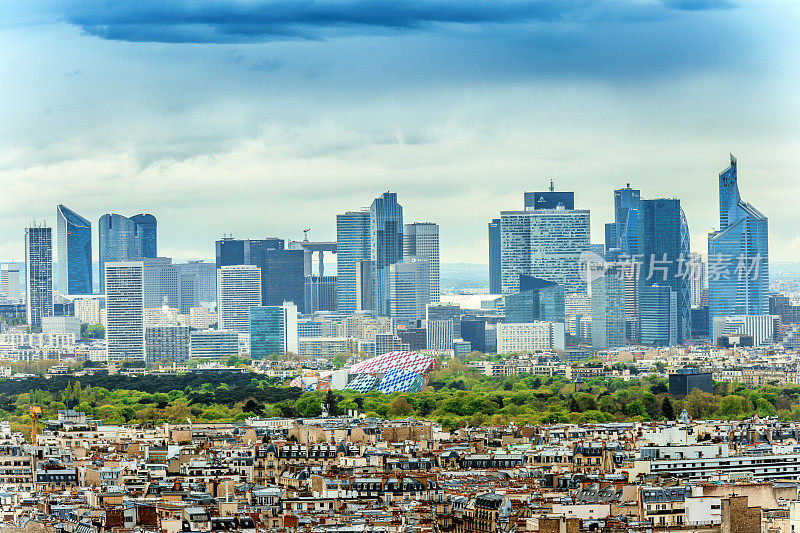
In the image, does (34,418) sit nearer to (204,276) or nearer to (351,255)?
(351,255)

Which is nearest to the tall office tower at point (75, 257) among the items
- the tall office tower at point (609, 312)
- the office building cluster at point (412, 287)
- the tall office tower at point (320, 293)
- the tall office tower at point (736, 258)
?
the office building cluster at point (412, 287)

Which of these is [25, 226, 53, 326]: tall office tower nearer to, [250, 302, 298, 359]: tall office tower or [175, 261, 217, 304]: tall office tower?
[175, 261, 217, 304]: tall office tower

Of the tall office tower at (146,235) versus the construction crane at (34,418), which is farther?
the tall office tower at (146,235)

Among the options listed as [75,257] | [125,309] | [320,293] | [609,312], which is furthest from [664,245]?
[75,257]

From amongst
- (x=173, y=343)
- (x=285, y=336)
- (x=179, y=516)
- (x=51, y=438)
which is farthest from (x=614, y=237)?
(x=179, y=516)

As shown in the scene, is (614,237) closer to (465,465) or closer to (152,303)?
(152,303)

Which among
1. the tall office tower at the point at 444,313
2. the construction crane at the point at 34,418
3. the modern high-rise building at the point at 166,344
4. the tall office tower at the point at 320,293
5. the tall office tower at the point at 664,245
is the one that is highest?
the tall office tower at the point at 664,245

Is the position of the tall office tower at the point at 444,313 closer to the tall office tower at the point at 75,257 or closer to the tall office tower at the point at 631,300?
the tall office tower at the point at 631,300
